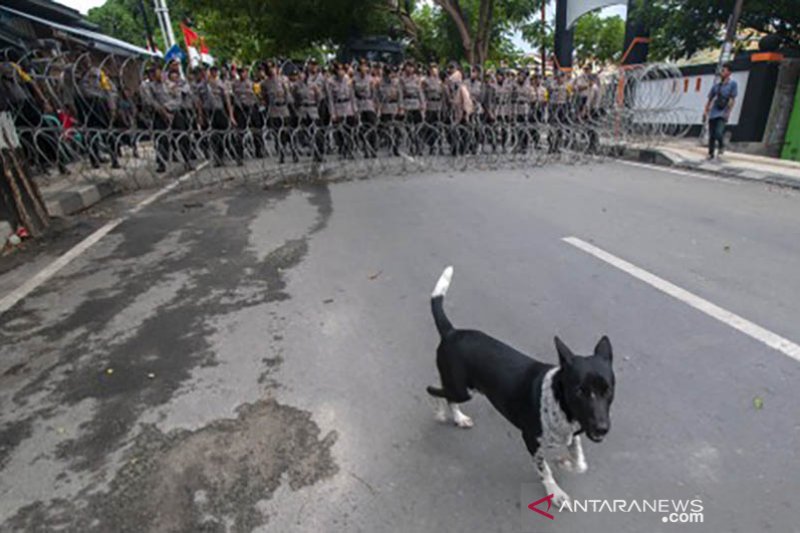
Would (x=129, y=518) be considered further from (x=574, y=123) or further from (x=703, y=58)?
(x=703, y=58)

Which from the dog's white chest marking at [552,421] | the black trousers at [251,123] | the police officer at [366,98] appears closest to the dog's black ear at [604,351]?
the dog's white chest marking at [552,421]

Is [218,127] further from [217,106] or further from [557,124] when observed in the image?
[557,124]

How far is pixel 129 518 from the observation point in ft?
7.20

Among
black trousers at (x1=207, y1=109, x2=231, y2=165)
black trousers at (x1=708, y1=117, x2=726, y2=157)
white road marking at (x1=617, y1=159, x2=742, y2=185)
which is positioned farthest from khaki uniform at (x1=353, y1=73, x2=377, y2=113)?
black trousers at (x1=708, y1=117, x2=726, y2=157)

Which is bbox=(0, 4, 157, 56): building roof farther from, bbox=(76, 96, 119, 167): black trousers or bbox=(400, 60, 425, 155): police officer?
bbox=(400, 60, 425, 155): police officer

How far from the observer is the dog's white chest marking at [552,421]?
1.94 m

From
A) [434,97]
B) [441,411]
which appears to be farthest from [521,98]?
[441,411]

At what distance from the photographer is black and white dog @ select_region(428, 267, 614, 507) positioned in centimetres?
179

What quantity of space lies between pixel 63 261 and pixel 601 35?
3464cm

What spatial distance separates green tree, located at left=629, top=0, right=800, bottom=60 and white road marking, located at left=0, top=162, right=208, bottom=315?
15.1m

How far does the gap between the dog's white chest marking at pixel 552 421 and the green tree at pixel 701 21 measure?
14.7 m

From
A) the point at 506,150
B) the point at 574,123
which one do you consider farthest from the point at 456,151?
the point at 574,123

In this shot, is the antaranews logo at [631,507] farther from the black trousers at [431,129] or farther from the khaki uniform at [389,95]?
the khaki uniform at [389,95]

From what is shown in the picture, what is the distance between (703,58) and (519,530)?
21540 mm
